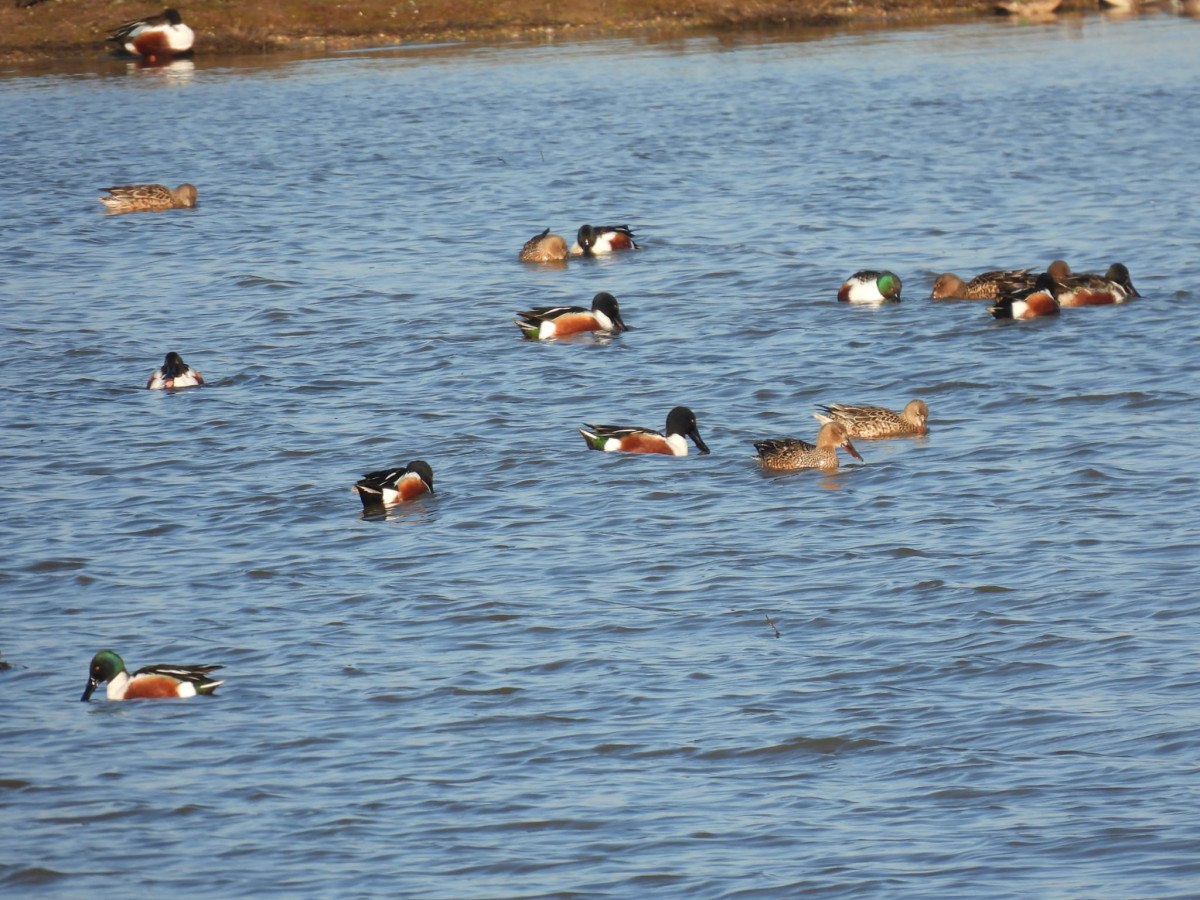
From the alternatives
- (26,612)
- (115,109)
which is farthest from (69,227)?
(26,612)

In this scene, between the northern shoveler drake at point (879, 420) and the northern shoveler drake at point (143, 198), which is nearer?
the northern shoveler drake at point (879, 420)

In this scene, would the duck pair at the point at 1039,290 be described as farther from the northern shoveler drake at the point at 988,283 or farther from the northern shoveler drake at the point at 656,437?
the northern shoveler drake at the point at 656,437

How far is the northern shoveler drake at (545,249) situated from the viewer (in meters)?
23.8

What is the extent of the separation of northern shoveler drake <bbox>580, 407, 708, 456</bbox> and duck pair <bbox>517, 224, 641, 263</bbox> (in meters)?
9.04

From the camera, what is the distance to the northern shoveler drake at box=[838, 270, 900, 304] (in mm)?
20117

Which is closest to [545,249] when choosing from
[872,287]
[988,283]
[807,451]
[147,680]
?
[872,287]

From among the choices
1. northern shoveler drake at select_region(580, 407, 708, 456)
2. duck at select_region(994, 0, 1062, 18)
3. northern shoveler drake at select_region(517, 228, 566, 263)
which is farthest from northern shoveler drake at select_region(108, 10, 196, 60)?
northern shoveler drake at select_region(580, 407, 708, 456)

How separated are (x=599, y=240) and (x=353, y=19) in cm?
2264

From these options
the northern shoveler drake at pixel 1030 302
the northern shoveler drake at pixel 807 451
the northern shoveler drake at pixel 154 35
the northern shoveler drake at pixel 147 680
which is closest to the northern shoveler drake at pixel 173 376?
the northern shoveler drake at pixel 807 451

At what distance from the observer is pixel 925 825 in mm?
8516

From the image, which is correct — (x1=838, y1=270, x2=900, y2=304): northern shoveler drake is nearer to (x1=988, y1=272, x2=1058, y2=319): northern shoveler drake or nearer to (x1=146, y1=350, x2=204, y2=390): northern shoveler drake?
(x1=988, y1=272, x2=1058, y2=319): northern shoveler drake

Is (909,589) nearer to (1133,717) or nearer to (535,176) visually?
(1133,717)

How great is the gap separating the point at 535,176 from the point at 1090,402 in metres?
16.6

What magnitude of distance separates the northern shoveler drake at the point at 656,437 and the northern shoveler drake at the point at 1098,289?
6474mm
